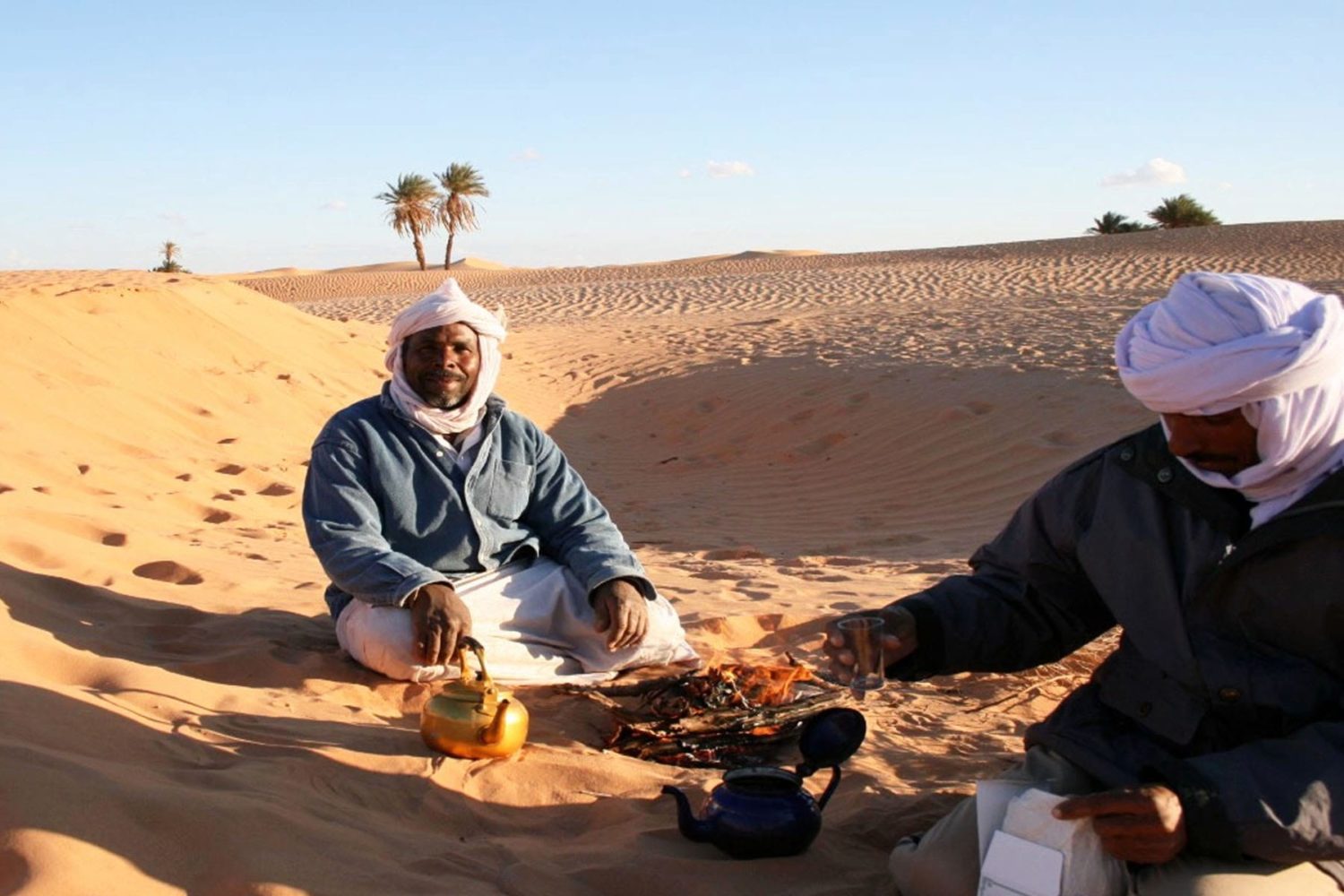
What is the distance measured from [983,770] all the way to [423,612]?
5.35 feet

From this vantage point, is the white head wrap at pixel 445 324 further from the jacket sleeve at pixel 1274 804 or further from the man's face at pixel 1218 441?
the jacket sleeve at pixel 1274 804

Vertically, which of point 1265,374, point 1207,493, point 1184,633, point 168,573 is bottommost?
point 168,573

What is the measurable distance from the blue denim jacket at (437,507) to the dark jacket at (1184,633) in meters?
1.68

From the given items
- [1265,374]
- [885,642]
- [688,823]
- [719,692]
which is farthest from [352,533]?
[1265,374]

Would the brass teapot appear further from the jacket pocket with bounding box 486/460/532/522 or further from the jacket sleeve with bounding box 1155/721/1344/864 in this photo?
the jacket sleeve with bounding box 1155/721/1344/864

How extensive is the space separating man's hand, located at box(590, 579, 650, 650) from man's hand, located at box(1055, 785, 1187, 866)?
81.8 inches

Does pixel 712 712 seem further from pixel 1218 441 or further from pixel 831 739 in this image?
pixel 1218 441

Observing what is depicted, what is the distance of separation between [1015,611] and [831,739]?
0.52 metres

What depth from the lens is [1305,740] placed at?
234 centimetres

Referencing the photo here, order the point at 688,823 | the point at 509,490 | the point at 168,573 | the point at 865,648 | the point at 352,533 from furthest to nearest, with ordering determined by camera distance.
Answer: the point at 168,573 < the point at 509,490 < the point at 352,533 < the point at 688,823 < the point at 865,648

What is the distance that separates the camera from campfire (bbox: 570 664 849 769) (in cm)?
393

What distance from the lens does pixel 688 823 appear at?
3090 millimetres

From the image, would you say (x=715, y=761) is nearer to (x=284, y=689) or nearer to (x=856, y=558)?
(x=284, y=689)

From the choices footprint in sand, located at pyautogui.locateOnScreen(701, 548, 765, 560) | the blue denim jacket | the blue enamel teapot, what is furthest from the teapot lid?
footprint in sand, located at pyautogui.locateOnScreen(701, 548, 765, 560)
